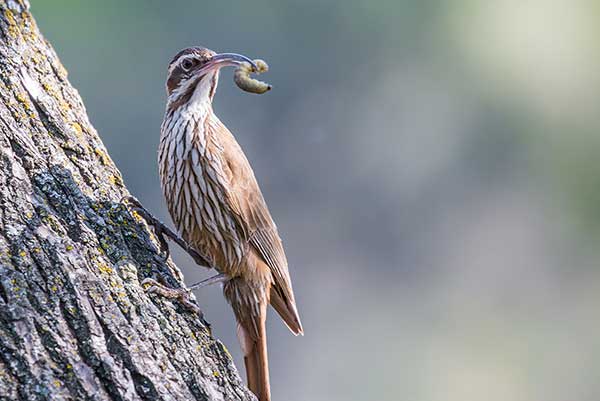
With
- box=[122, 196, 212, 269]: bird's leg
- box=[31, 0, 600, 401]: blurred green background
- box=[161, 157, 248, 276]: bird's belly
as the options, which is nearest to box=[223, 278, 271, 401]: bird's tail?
box=[161, 157, 248, 276]: bird's belly

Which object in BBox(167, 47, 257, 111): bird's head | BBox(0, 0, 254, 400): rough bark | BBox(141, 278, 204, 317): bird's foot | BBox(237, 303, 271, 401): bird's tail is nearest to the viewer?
BBox(0, 0, 254, 400): rough bark

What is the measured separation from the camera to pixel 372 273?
802 inches

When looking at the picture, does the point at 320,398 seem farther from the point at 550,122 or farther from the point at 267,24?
the point at 550,122

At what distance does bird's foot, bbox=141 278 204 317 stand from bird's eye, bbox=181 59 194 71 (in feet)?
5.69

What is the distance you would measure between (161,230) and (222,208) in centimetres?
53

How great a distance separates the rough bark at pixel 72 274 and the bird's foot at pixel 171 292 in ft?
0.11

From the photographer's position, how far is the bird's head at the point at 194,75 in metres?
5.82

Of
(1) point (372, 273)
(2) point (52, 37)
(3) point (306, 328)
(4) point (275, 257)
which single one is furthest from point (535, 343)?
(4) point (275, 257)

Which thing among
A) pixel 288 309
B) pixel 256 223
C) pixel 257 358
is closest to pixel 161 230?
pixel 256 223

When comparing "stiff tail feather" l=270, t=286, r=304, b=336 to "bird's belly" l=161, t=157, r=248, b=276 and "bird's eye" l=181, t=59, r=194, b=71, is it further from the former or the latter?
"bird's eye" l=181, t=59, r=194, b=71

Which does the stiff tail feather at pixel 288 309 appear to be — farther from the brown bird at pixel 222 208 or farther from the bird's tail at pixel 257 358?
the bird's tail at pixel 257 358

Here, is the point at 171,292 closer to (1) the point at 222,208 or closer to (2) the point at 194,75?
(1) the point at 222,208

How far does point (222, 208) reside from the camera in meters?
5.64

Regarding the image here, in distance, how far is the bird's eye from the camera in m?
5.90
